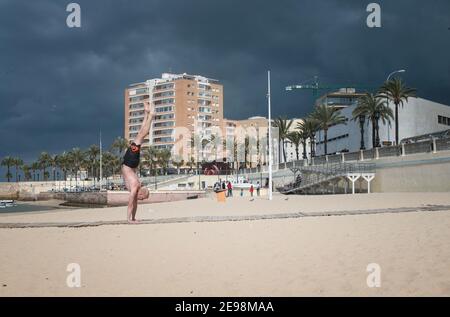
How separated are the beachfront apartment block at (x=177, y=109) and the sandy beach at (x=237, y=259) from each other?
387ft

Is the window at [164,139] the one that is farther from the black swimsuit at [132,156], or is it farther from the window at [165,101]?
the black swimsuit at [132,156]

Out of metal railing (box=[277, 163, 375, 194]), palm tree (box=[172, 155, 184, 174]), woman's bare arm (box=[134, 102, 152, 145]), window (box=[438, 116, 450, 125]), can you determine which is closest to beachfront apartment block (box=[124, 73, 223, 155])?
palm tree (box=[172, 155, 184, 174])

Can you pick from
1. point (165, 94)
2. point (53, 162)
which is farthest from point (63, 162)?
point (165, 94)

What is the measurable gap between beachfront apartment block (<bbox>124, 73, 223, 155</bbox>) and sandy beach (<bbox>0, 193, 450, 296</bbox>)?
118m

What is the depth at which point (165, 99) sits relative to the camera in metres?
136

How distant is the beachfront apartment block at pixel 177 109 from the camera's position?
5246 inches

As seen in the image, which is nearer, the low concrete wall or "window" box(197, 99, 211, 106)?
the low concrete wall

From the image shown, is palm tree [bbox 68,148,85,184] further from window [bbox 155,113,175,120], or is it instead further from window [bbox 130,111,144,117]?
window [bbox 155,113,175,120]

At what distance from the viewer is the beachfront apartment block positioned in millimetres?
133250

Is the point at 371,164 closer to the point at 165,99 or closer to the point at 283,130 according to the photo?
the point at 283,130

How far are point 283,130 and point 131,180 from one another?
6293 centimetres

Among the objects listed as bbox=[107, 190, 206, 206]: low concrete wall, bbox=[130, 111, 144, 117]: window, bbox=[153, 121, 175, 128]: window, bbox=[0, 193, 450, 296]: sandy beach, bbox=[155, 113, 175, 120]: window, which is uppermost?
bbox=[130, 111, 144, 117]: window

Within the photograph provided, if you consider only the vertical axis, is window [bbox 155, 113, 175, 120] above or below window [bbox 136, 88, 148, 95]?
below
